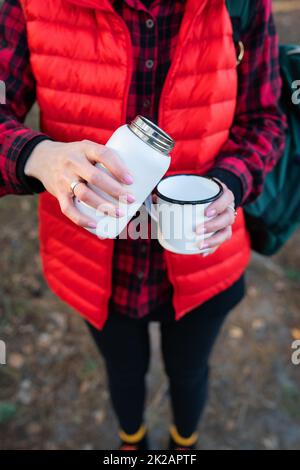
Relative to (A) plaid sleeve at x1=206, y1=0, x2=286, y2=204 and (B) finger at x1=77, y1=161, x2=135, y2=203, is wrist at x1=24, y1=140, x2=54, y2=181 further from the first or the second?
(A) plaid sleeve at x1=206, y1=0, x2=286, y2=204

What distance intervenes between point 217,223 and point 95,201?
11.9 inches

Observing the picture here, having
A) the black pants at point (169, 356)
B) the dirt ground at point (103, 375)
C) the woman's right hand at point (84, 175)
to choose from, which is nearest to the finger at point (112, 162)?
the woman's right hand at point (84, 175)

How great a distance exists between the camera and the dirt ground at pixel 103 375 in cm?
215

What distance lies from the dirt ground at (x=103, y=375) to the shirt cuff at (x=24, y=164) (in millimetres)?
1571

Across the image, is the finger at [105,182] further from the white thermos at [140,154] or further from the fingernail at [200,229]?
the fingernail at [200,229]

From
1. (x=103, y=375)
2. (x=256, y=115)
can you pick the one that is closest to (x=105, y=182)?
(x=256, y=115)

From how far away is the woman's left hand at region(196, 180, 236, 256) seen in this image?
96 cm

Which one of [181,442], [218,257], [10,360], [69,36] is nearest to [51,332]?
[10,360]

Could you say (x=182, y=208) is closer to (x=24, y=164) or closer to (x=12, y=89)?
(x=24, y=164)

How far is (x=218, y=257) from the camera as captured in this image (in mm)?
1331

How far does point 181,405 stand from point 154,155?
1289 millimetres

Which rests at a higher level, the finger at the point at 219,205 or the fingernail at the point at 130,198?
the fingernail at the point at 130,198

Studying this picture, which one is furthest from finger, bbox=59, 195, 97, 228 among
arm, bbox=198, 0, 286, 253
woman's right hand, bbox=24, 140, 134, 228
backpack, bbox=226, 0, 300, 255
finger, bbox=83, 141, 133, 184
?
backpack, bbox=226, 0, 300, 255

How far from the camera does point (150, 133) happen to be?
31.8 inches
